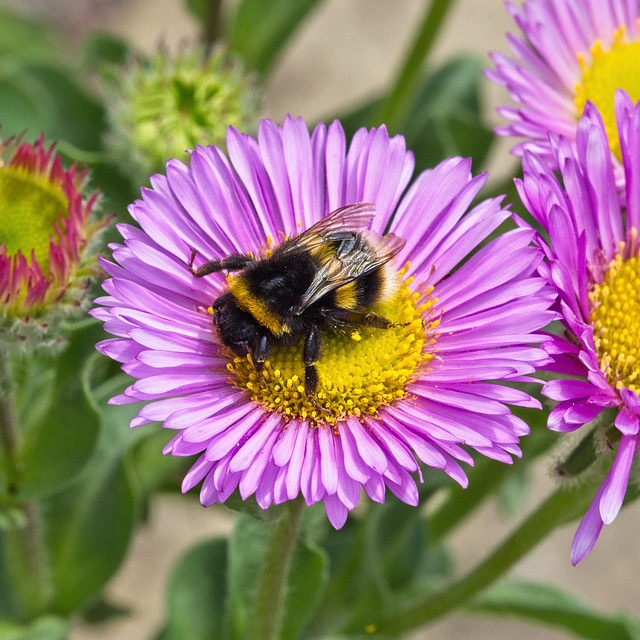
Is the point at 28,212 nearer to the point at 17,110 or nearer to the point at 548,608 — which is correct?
the point at 17,110

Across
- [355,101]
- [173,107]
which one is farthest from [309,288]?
[355,101]

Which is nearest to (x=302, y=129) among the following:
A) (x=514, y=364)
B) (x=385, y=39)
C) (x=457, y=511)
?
(x=514, y=364)

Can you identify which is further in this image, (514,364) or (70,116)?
(70,116)

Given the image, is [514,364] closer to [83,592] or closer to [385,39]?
[83,592]

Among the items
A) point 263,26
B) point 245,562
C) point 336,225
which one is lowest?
point 245,562

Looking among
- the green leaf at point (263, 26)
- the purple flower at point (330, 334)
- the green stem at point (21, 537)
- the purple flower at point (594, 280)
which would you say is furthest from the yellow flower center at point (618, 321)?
the green leaf at point (263, 26)

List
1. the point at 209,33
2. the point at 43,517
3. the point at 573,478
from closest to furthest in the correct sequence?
the point at 573,478
the point at 43,517
the point at 209,33

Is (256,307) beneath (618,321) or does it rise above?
above

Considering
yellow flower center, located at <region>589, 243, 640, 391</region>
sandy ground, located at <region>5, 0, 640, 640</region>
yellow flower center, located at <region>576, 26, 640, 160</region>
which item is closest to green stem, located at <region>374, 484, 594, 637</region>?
yellow flower center, located at <region>589, 243, 640, 391</region>
